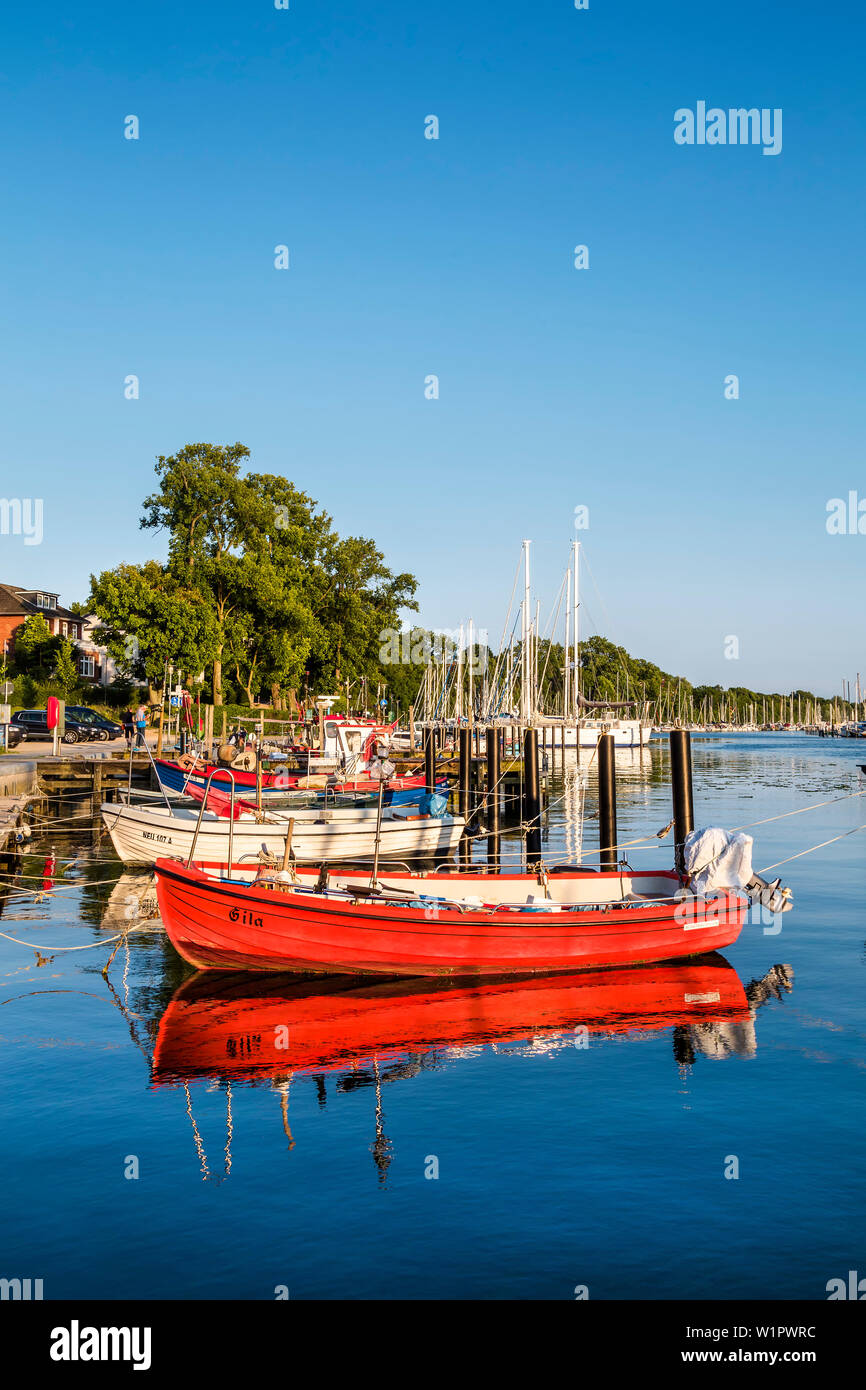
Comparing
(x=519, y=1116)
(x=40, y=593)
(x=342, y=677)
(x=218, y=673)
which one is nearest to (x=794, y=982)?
(x=519, y=1116)

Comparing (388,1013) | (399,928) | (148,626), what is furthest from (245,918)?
(148,626)

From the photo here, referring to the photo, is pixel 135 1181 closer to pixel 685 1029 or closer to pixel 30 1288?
pixel 30 1288

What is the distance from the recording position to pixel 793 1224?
10.3 metres

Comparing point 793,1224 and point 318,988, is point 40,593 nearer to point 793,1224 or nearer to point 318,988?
point 318,988

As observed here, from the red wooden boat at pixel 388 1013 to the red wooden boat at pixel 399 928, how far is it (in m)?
0.40

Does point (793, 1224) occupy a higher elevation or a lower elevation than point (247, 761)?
lower

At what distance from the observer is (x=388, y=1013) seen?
17438mm

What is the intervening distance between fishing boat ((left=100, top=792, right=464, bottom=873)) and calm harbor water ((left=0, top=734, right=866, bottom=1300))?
18.7 feet

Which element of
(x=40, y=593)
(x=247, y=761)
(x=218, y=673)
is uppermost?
(x=40, y=593)

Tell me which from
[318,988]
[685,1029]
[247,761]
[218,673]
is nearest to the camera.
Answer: [685,1029]

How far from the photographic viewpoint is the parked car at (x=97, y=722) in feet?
207

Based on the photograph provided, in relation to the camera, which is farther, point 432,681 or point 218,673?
point 432,681

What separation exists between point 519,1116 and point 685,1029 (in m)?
5.12
